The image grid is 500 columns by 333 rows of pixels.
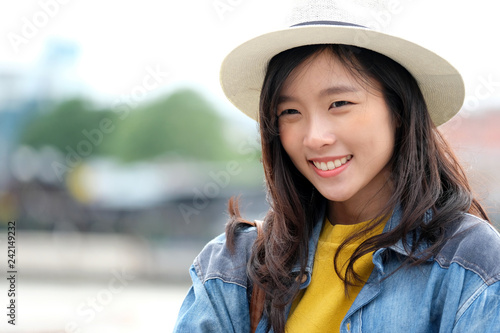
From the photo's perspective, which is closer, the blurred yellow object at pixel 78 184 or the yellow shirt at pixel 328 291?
the yellow shirt at pixel 328 291

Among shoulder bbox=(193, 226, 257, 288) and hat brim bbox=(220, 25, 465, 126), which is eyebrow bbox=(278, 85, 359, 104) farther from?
shoulder bbox=(193, 226, 257, 288)

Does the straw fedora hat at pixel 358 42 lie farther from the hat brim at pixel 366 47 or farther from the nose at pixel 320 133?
the nose at pixel 320 133

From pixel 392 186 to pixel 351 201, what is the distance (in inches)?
6.4

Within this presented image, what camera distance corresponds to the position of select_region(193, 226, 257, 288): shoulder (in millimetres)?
1899

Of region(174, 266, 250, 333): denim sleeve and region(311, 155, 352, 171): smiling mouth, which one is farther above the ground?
region(311, 155, 352, 171): smiling mouth

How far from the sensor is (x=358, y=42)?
176cm

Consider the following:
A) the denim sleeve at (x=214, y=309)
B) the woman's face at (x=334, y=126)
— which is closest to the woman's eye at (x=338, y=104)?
the woman's face at (x=334, y=126)

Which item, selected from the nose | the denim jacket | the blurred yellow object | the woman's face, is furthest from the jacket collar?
the blurred yellow object

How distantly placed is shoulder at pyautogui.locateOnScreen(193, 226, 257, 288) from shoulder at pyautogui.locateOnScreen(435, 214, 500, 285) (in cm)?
61

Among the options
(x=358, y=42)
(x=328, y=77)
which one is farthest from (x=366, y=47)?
(x=328, y=77)

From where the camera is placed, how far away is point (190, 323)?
1.81 m

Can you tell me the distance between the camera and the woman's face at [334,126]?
1.76 meters

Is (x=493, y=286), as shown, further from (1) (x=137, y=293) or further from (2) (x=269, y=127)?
(1) (x=137, y=293)

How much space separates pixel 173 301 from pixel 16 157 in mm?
16790
